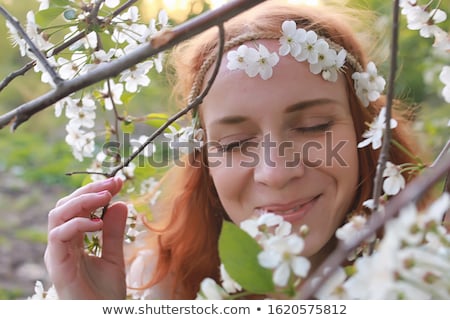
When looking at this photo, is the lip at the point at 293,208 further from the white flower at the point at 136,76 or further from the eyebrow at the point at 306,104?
the white flower at the point at 136,76

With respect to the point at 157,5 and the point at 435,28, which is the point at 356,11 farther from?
the point at 157,5

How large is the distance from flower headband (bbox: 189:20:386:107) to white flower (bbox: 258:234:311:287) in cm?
42

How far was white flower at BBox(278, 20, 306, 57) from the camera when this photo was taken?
89cm

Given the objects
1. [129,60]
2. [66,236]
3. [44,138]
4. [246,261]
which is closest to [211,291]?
[246,261]

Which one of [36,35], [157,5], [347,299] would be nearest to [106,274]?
[36,35]

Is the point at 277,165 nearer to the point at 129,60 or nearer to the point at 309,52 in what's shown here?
the point at 309,52

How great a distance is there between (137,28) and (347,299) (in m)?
0.54

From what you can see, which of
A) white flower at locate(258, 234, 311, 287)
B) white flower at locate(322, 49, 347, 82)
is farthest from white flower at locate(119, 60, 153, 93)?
white flower at locate(258, 234, 311, 287)

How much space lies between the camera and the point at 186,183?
132 centimetres

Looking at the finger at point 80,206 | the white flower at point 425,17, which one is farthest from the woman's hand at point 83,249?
the white flower at point 425,17

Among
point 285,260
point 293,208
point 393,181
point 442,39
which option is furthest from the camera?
point 293,208

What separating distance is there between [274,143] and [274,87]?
0.09 meters

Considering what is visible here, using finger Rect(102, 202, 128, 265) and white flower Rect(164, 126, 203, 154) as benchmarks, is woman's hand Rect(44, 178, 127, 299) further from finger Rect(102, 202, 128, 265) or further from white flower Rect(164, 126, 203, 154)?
white flower Rect(164, 126, 203, 154)

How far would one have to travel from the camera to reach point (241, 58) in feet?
2.98
